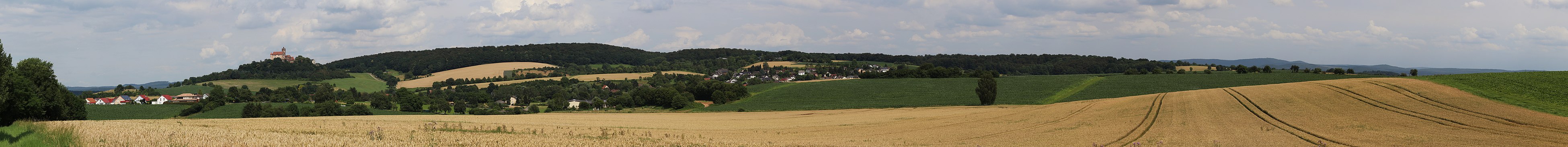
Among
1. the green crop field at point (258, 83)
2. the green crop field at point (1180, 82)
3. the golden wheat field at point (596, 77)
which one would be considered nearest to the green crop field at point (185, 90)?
the green crop field at point (258, 83)

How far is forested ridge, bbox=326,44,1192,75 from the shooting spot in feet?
475

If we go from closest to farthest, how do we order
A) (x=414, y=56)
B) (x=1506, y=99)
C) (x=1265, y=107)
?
1. (x=1506, y=99)
2. (x=1265, y=107)
3. (x=414, y=56)

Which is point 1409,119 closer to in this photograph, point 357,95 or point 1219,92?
point 1219,92

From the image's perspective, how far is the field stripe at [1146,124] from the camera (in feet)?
66.9

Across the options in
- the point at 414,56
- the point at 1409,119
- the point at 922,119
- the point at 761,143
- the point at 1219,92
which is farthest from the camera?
the point at 414,56

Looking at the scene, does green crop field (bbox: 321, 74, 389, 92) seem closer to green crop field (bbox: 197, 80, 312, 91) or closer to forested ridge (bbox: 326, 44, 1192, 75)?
green crop field (bbox: 197, 80, 312, 91)

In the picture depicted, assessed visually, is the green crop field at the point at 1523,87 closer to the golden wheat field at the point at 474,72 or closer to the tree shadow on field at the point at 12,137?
the tree shadow on field at the point at 12,137

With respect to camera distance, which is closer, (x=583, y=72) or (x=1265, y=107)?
(x=1265, y=107)

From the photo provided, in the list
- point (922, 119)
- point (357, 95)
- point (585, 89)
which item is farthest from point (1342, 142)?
point (357, 95)

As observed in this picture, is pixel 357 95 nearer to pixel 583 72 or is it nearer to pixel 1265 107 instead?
pixel 583 72

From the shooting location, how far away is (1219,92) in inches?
1754

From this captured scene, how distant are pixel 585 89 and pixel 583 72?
3939 centimetres

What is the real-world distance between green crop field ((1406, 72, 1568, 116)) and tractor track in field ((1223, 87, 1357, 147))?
630 cm

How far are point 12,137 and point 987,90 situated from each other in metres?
47.9
